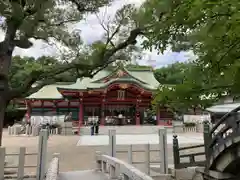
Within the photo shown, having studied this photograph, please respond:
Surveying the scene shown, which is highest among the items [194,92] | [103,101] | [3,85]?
[103,101]

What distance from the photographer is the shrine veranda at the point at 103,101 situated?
26.6 meters

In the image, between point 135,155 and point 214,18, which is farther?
point 135,155

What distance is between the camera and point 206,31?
345cm

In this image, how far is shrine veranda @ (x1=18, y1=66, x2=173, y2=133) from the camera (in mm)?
26609

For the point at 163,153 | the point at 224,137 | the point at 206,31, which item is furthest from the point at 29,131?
the point at 206,31

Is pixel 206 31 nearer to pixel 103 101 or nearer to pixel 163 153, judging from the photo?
pixel 163 153

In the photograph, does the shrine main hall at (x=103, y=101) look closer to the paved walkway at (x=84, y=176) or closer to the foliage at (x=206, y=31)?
the paved walkway at (x=84, y=176)

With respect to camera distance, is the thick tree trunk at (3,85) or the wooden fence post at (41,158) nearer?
the wooden fence post at (41,158)

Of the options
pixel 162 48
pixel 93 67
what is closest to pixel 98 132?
pixel 93 67

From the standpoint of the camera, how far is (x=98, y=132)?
77.7ft

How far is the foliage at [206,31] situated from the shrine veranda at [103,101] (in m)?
21.5

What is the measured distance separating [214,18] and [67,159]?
9.25 m

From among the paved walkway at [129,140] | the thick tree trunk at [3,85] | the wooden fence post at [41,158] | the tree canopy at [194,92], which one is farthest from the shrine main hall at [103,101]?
the tree canopy at [194,92]

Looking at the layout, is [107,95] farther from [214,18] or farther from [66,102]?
[214,18]
